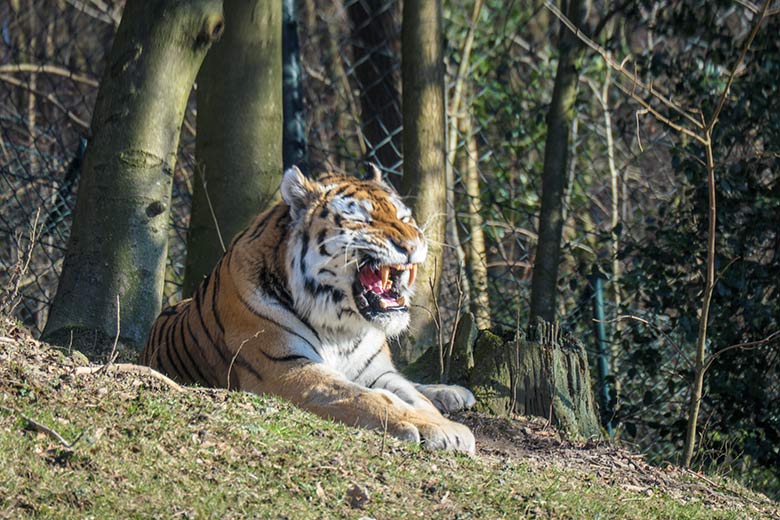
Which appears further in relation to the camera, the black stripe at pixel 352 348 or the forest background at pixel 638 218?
the forest background at pixel 638 218

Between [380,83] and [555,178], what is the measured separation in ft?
6.88

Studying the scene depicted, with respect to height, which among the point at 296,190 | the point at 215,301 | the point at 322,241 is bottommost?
the point at 215,301

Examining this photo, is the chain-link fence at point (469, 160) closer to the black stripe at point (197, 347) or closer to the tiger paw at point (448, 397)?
the tiger paw at point (448, 397)

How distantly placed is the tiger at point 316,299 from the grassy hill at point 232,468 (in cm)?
43

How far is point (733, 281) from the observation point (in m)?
6.04

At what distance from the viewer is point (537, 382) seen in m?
5.28

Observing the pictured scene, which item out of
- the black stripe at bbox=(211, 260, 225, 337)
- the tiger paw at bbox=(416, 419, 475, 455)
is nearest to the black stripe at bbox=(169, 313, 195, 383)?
the black stripe at bbox=(211, 260, 225, 337)

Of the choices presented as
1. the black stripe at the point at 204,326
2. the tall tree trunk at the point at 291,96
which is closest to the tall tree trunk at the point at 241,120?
the tall tree trunk at the point at 291,96

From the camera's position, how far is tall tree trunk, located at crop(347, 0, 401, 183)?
822cm

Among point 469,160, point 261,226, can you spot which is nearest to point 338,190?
point 261,226

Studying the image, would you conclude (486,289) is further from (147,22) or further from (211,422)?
(211,422)

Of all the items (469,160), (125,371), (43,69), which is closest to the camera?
(125,371)

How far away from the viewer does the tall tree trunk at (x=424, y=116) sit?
6.59 m

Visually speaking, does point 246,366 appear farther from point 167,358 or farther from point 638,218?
point 638,218
